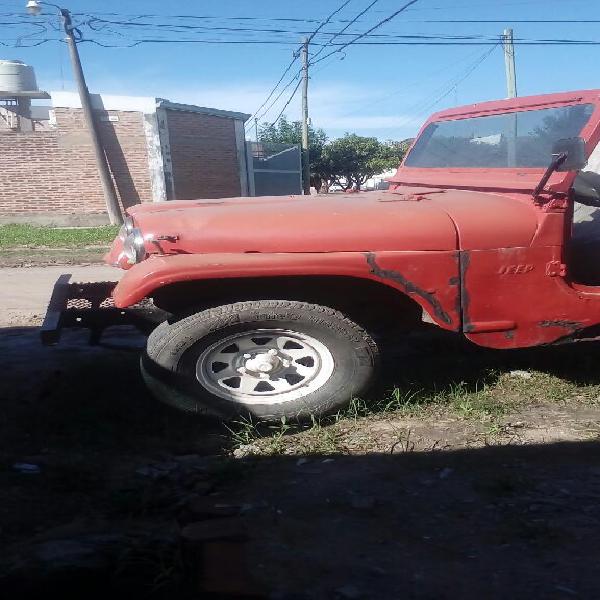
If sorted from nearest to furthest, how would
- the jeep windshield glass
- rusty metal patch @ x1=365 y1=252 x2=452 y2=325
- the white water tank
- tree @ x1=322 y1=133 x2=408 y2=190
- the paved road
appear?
rusty metal patch @ x1=365 y1=252 x2=452 y2=325
the jeep windshield glass
the paved road
the white water tank
tree @ x1=322 y1=133 x2=408 y2=190

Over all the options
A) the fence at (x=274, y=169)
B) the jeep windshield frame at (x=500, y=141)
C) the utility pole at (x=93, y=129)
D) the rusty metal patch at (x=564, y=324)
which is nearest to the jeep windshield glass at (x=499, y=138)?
the jeep windshield frame at (x=500, y=141)

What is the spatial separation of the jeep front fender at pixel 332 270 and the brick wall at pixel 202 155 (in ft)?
53.2

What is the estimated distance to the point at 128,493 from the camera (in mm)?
2701

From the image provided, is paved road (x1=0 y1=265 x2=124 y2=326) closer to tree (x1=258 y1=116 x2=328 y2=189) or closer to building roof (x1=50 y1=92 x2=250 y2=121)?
building roof (x1=50 y1=92 x2=250 y2=121)

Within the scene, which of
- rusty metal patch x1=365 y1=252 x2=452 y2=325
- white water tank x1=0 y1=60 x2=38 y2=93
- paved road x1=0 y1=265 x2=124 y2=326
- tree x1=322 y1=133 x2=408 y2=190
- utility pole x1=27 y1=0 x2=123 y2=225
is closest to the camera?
rusty metal patch x1=365 y1=252 x2=452 y2=325

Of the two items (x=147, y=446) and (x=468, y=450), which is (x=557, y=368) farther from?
(x=147, y=446)

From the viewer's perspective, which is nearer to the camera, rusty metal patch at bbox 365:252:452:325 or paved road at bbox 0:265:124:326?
rusty metal patch at bbox 365:252:452:325

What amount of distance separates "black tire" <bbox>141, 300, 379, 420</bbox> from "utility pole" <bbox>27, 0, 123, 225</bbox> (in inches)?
611

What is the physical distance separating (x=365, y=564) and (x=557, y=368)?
8.76ft

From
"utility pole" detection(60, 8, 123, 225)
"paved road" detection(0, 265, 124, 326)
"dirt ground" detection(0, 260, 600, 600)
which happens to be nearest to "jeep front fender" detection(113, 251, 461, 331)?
"dirt ground" detection(0, 260, 600, 600)

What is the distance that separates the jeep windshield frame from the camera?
395 cm

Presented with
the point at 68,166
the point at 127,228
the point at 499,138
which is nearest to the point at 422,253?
the point at 499,138

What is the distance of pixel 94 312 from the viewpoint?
13.0 ft

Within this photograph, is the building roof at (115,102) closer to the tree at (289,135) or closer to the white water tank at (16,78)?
the white water tank at (16,78)
